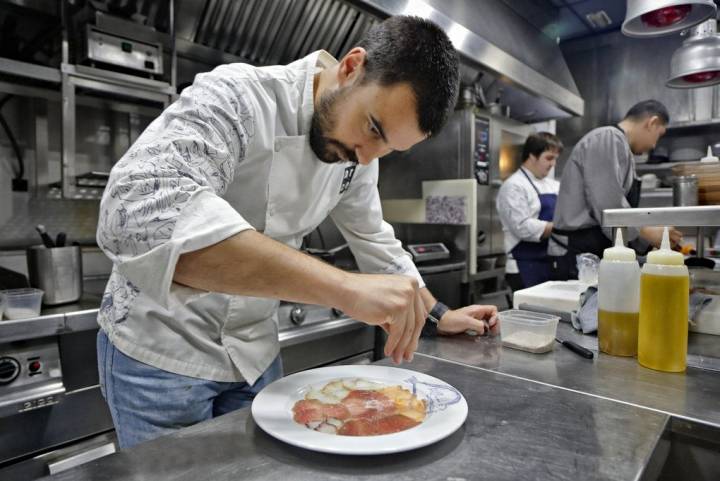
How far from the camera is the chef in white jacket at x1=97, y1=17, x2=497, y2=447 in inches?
26.4

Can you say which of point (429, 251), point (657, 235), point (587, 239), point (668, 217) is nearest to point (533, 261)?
point (587, 239)

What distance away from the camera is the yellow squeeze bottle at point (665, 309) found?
0.89 m

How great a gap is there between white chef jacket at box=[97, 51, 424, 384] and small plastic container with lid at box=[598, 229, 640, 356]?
495 millimetres

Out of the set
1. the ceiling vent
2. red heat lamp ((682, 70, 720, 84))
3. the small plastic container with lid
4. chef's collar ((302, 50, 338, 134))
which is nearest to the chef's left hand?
the small plastic container with lid

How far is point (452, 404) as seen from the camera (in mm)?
716

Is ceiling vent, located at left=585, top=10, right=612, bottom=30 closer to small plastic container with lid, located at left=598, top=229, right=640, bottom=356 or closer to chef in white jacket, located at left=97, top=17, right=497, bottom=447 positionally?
small plastic container with lid, located at left=598, top=229, right=640, bottom=356

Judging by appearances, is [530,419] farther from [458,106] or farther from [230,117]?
Result: [458,106]

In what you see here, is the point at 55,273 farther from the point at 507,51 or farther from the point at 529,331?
the point at 507,51

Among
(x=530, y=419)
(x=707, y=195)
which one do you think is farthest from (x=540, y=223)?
(x=530, y=419)

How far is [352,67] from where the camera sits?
36.3 inches

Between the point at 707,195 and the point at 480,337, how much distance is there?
901mm

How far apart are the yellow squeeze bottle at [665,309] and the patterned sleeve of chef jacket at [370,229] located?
0.55 metres

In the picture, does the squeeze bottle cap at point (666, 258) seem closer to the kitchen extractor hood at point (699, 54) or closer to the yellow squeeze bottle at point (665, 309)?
the yellow squeeze bottle at point (665, 309)

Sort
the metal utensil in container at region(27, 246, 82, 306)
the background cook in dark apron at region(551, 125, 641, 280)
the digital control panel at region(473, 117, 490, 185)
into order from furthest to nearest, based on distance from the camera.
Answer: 1. the digital control panel at region(473, 117, 490, 185)
2. the background cook in dark apron at region(551, 125, 641, 280)
3. the metal utensil in container at region(27, 246, 82, 306)
